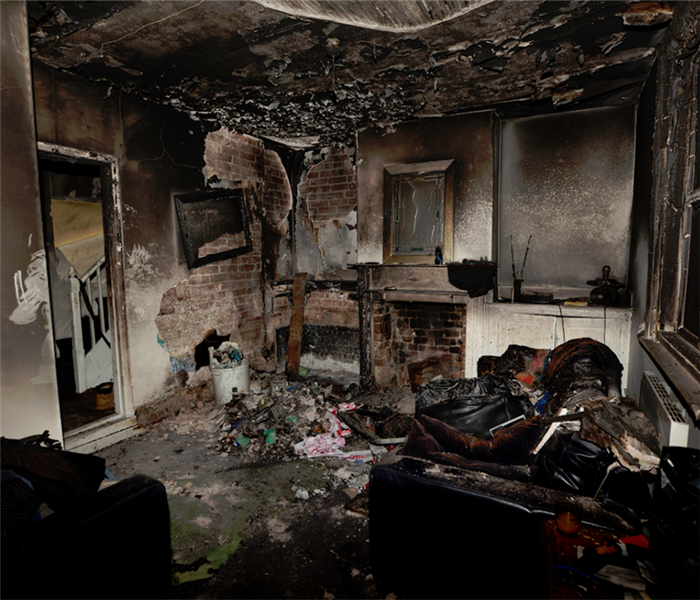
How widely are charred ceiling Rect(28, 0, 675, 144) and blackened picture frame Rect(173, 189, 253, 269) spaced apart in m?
0.90

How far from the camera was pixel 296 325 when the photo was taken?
561 centimetres

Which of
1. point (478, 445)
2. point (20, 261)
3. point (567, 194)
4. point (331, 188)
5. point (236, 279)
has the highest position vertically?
point (331, 188)

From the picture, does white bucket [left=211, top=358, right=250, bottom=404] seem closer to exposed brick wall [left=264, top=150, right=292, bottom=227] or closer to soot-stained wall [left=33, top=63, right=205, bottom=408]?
soot-stained wall [left=33, top=63, right=205, bottom=408]

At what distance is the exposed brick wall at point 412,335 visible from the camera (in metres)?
4.81

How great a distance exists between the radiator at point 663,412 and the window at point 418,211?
232 cm

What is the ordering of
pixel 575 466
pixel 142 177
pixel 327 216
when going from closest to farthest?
pixel 575 466, pixel 142 177, pixel 327 216

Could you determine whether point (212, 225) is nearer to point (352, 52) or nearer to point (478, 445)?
point (352, 52)

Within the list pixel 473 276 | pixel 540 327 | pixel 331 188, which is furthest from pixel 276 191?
pixel 540 327

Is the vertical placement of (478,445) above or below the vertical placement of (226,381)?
above

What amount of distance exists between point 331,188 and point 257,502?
13.2ft

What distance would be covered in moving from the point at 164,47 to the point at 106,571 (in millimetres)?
3126

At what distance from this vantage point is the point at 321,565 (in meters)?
2.21

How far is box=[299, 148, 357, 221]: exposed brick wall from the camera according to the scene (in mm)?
5375

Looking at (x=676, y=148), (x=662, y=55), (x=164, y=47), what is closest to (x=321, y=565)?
(x=676, y=148)
